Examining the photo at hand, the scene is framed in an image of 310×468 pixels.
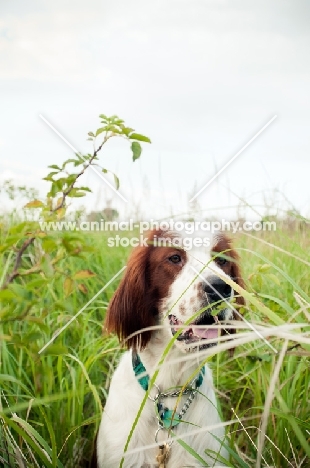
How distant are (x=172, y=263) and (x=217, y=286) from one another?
0.37 meters

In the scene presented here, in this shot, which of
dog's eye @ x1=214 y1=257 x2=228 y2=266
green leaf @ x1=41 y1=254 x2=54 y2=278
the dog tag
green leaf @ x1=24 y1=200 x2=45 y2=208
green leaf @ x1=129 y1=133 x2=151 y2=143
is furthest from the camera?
dog's eye @ x1=214 y1=257 x2=228 y2=266

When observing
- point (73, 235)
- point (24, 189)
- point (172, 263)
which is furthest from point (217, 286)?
point (24, 189)

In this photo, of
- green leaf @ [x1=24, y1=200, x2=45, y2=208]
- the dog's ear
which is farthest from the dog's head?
green leaf @ [x1=24, y1=200, x2=45, y2=208]

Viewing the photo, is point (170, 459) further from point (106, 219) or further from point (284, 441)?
point (106, 219)

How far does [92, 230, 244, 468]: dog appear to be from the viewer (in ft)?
6.37

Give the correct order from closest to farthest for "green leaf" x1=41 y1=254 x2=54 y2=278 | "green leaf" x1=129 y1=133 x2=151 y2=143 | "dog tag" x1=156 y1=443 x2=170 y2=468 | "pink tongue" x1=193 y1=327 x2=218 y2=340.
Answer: "green leaf" x1=41 y1=254 x2=54 y2=278, "green leaf" x1=129 y1=133 x2=151 y2=143, "dog tag" x1=156 y1=443 x2=170 y2=468, "pink tongue" x1=193 y1=327 x2=218 y2=340

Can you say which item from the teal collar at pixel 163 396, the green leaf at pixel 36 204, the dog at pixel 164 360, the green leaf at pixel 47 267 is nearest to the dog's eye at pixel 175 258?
the dog at pixel 164 360

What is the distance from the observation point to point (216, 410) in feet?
6.77

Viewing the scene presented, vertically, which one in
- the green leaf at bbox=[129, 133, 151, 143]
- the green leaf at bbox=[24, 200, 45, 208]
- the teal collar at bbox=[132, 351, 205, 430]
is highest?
the green leaf at bbox=[129, 133, 151, 143]

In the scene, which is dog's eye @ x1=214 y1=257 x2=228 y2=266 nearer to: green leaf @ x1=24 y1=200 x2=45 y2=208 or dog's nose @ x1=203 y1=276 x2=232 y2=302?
dog's nose @ x1=203 y1=276 x2=232 y2=302

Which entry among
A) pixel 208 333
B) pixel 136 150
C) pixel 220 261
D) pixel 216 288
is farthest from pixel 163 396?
pixel 136 150

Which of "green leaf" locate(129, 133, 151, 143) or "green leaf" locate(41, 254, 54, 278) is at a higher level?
"green leaf" locate(129, 133, 151, 143)

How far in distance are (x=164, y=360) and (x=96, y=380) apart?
828 mm

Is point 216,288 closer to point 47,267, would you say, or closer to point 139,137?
point 139,137
